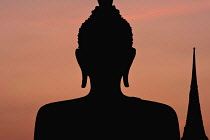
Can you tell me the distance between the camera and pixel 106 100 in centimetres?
1684

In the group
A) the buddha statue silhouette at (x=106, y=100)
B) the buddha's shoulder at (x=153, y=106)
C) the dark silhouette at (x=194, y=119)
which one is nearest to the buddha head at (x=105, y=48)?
the buddha statue silhouette at (x=106, y=100)

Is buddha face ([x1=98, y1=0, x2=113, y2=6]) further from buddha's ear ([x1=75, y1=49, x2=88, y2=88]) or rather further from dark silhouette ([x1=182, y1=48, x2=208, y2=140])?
dark silhouette ([x1=182, y1=48, x2=208, y2=140])

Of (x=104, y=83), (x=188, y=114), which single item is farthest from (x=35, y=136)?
(x=188, y=114)

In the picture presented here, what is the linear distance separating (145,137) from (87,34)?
2091 mm

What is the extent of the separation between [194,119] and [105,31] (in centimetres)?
10016

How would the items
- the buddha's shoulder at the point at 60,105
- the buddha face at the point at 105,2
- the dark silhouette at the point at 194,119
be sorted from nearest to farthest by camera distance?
the buddha face at the point at 105,2, the buddha's shoulder at the point at 60,105, the dark silhouette at the point at 194,119

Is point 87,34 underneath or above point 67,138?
above

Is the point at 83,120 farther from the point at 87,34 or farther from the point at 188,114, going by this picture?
the point at 188,114

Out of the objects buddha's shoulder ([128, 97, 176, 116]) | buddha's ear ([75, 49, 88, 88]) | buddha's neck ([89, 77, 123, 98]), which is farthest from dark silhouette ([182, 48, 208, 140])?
buddha's neck ([89, 77, 123, 98])

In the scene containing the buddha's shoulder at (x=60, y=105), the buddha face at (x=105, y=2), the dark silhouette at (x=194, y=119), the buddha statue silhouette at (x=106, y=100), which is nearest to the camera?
the buddha statue silhouette at (x=106, y=100)

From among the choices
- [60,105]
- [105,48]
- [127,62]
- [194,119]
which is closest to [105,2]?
[105,48]

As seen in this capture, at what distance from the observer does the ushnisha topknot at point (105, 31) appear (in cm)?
1670

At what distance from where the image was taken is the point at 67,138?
1666 centimetres

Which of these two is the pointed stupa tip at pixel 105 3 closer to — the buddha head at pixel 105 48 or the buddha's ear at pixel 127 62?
the buddha head at pixel 105 48
